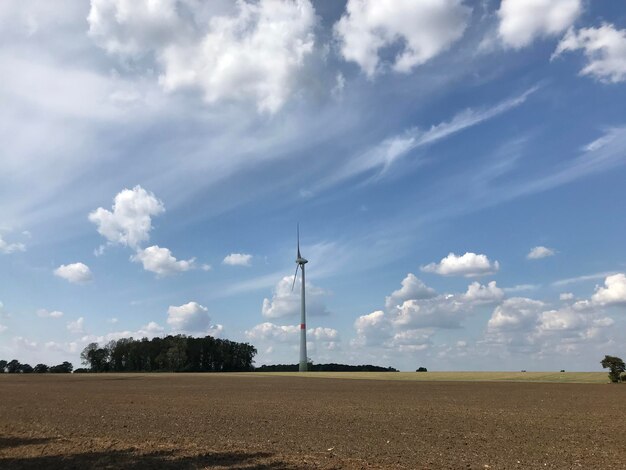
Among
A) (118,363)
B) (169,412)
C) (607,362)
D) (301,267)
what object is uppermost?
(301,267)

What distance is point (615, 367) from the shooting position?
77.0 m

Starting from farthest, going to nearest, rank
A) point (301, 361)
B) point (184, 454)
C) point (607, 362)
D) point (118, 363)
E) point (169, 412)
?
point (118, 363), point (301, 361), point (607, 362), point (169, 412), point (184, 454)

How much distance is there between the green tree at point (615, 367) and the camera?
251 ft

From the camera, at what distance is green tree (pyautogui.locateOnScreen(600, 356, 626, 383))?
7656 cm

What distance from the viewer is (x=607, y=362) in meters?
78.0

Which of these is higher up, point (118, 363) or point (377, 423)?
point (118, 363)

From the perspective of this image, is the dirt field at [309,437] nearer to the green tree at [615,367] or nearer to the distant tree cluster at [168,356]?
the green tree at [615,367]

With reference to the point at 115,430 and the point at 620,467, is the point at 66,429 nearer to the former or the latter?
the point at 115,430

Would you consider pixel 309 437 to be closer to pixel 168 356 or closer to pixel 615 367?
pixel 615 367

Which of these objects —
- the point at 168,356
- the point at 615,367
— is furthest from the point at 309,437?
the point at 168,356

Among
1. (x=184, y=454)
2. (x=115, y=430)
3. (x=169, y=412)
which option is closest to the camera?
(x=184, y=454)

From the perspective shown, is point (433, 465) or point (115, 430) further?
point (115, 430)

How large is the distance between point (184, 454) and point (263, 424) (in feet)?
27.9

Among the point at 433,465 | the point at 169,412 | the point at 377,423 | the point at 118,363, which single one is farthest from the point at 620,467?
the point at 118,363
